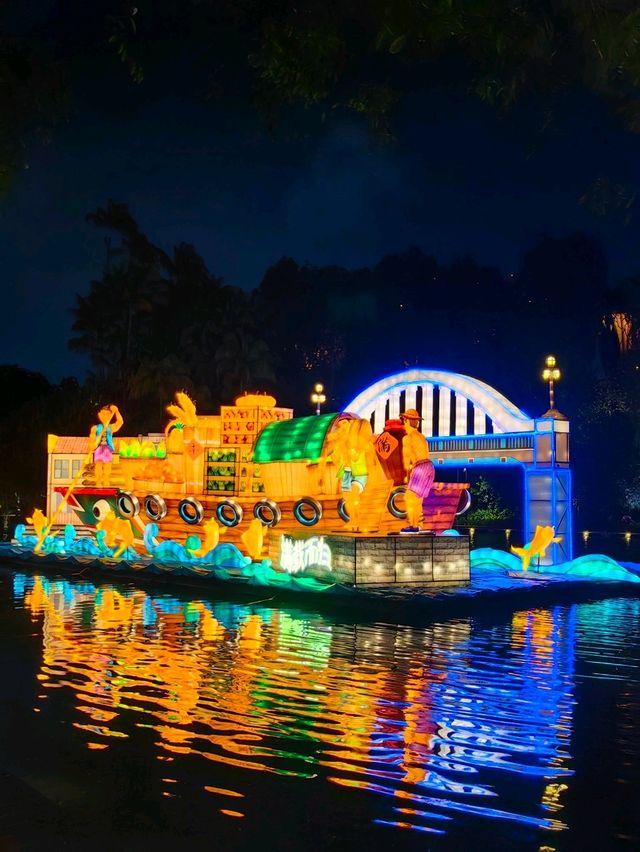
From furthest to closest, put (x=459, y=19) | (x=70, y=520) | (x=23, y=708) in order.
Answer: (x=70, y=520) → (x=23, y=708) → (x=459, y=19)

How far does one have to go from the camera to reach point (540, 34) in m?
6.06

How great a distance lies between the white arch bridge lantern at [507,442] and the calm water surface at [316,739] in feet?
27.0

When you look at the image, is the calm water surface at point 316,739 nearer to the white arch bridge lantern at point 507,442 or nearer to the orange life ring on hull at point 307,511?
the orange life ring on hull at point 307,511

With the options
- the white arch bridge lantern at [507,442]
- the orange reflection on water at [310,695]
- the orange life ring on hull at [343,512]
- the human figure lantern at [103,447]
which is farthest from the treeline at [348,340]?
the orange reflection on water at [310,695]

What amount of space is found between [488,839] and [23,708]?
14.1 ft

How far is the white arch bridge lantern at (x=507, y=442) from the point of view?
20.2 metres

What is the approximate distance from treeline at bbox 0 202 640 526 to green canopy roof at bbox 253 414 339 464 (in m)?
20.8

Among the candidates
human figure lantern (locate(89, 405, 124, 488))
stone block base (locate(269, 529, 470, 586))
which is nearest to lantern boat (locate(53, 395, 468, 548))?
human figure lantern (locate(89, 405, 124, 488))

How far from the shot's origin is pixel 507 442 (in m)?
20.9

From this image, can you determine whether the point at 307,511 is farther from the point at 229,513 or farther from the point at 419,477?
the point at 419,477

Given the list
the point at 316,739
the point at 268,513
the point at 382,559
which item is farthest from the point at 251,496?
the point at 316,739

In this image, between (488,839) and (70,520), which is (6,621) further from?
(70,520)

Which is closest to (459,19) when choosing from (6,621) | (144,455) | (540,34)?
(540,34)

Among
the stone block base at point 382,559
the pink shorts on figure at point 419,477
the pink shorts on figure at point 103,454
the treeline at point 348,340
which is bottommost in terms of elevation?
the stone block base at point 382,559
